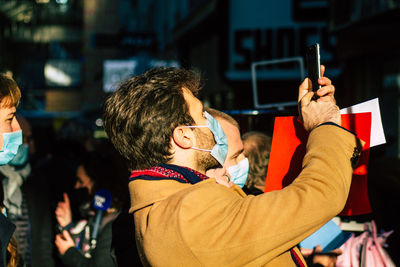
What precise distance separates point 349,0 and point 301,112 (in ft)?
19.9

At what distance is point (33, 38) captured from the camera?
42156mm

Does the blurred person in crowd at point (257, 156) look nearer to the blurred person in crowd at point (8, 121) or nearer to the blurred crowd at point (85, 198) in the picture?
the blurred crowd at point (85, 198)

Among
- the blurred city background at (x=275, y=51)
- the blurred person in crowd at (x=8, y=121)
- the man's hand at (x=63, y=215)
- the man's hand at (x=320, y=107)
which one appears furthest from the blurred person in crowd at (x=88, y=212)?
the man's hand at (x=320, y=107)

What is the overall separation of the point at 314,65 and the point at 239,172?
882mm

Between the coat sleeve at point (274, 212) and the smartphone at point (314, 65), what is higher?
the smartphone at point (314, 65)

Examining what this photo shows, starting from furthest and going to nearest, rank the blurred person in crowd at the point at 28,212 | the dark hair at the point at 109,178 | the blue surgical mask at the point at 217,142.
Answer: the blurred person in crowd at the point at 28,212
the dark hair at the point at 109,178
the blue surgical mask at the point at 217,142

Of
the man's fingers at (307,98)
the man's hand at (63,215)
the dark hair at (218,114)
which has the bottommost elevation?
the man's hand at (63,215)

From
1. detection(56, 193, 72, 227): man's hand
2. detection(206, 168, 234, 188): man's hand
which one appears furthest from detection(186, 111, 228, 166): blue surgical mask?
detection(56, 193, 72, 227): man's hand

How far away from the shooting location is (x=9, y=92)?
7.72 ft

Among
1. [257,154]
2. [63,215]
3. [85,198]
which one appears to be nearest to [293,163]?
[257,154]

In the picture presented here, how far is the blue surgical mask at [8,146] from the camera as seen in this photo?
2328 millimetres

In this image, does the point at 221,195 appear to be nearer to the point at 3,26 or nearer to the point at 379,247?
the point at 379,247

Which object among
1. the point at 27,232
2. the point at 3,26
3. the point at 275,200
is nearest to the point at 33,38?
the point at 3,26

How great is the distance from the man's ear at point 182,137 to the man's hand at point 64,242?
1.81 meters
